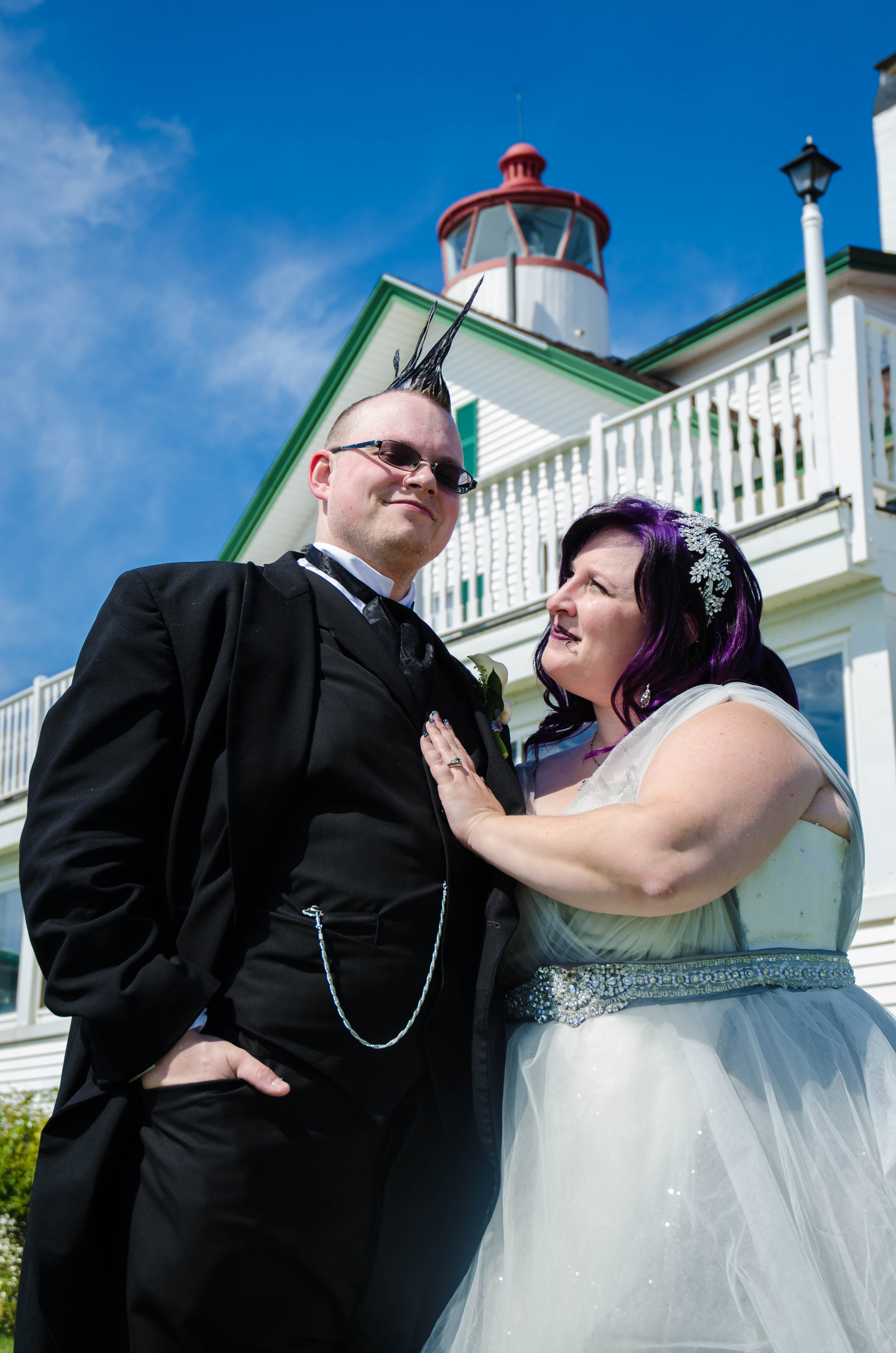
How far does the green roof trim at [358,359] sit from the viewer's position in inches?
507

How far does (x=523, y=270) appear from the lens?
21.9 meters

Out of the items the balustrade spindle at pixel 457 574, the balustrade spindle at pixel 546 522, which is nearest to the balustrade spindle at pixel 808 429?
the balustrade spindle at pixel 546 522

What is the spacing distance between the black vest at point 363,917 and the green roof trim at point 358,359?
10.5 meters

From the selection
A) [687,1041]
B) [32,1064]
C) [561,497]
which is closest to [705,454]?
[561,497]

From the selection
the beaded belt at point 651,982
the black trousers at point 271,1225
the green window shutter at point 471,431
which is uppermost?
the green window shutter at point 471,431

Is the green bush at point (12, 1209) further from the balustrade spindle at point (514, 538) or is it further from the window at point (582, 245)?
the window at point (582, 245)

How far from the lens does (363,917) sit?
2369 millimetres

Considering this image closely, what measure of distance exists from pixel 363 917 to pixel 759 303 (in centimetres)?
1276

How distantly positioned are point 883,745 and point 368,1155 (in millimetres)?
5604

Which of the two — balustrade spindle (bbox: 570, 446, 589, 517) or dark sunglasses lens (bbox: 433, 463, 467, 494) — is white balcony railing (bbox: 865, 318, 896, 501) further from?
dark sunglasses lens (bbox: 433, 463, 467, 494)

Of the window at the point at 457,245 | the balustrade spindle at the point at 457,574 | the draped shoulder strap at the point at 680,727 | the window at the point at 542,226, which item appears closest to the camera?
the draped shoulder strap at the point at 680,727

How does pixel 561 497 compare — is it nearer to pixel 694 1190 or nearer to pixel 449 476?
pixel 449 476

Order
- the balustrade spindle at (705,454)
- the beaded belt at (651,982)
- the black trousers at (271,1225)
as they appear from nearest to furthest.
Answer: the black trousers at (271,1225), the beaded belt at (651,982), the balustrade spindle at (705,454)

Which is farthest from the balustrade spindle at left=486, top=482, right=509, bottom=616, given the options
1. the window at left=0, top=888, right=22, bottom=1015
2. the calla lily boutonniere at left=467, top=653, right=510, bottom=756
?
the window at left=0, top=888, right=22, bottom=1015
